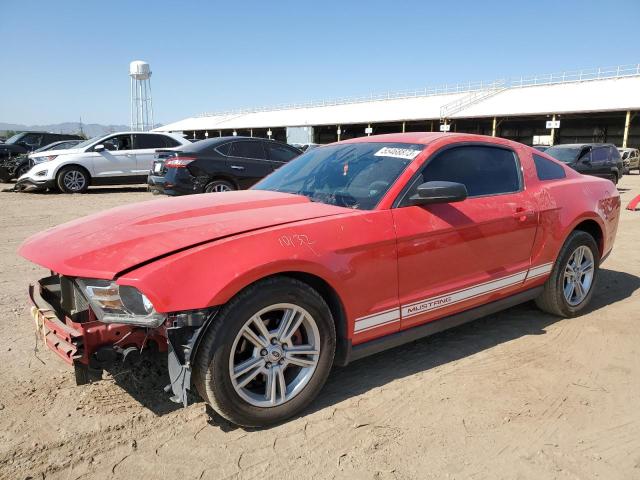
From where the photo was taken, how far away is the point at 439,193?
3.11m

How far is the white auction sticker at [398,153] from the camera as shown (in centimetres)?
345

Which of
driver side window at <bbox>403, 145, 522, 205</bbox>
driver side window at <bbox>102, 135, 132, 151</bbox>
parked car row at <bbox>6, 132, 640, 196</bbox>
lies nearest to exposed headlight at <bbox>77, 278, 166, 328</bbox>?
driver side window at <bbox>403, 145, 522, 205</bbox>

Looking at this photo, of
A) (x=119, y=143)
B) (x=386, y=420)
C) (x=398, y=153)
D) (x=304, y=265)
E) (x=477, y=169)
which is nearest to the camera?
(x=304, y=265)

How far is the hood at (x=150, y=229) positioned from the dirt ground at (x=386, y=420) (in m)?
0.88

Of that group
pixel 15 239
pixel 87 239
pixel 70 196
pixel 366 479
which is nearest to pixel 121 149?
pixel 70 196

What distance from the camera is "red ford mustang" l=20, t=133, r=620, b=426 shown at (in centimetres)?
244

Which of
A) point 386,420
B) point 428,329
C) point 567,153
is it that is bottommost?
point 386,420

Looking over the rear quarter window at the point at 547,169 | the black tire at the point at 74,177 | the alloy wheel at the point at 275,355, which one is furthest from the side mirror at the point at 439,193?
the black tire at the point at 74,177

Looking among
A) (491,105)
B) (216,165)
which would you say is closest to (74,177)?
(216,165)

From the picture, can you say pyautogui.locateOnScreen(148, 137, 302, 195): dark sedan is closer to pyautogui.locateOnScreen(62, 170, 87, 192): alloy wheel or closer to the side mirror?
pyautogui.locateOnScreen(62, 170, 87, 192): alloy wheel

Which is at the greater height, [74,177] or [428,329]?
[74,177]

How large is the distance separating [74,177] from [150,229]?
39.0ft

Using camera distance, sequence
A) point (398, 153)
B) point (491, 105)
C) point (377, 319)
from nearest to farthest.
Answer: point (377, 319)
point (398, 153)
point (491, 105)

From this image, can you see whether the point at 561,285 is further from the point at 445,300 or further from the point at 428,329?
the point at 428,329
